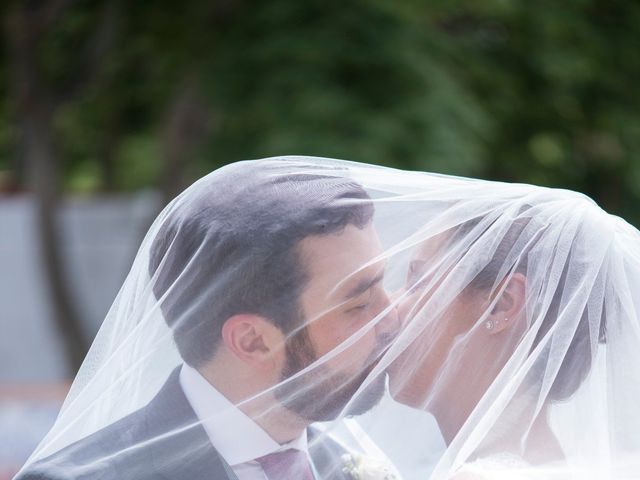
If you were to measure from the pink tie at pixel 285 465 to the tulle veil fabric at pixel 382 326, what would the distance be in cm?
3

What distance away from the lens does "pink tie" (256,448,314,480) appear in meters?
1.95

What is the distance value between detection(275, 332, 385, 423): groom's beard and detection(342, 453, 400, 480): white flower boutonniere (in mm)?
95

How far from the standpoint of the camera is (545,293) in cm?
199

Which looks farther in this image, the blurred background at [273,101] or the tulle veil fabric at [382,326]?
the blurred background at [273,101]

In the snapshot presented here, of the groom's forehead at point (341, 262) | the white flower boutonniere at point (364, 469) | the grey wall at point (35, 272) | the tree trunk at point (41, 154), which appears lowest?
the grey wall at point (35, 272)

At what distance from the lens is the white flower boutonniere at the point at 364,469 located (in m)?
2.04

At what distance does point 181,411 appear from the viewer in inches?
78.2

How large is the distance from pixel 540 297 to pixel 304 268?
42cm

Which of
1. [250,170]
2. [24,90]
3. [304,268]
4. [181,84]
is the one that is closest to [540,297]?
[304,268]

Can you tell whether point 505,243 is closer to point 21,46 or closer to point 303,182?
point 303,182

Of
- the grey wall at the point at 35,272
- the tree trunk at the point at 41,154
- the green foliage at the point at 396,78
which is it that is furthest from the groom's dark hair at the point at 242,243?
the grey wall at the point at 35,272

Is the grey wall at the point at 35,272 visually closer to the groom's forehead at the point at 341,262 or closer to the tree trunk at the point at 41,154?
the tree trunk at the point at 41,154

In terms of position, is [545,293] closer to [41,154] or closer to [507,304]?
[507,304]

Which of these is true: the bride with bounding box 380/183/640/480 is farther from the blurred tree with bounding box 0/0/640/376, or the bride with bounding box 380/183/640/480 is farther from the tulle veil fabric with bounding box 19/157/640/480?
the blurred tree with bounding box 0/0/640/376
